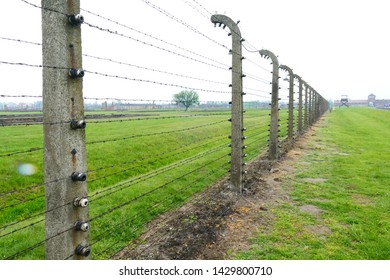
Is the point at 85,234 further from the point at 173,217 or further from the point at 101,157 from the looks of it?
the point at 101,157

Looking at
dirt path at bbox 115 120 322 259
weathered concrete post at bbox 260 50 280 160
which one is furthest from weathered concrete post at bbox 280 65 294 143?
dirt path at bbox 115 120 322 259

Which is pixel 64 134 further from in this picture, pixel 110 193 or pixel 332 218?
pixel 332 218

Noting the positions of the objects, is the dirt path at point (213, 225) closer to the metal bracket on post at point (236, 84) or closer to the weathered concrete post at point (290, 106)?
the metal bracket on post at point (236, 84)

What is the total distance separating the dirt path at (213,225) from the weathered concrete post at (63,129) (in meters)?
1.78

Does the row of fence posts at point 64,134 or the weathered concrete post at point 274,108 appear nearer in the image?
the row of fence posts at point 64,134

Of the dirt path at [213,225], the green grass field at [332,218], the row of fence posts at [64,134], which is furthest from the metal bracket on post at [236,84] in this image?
the row of fence posts at [64,134]

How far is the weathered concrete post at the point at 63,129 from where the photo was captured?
3039mm

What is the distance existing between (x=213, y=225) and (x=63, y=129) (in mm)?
3557

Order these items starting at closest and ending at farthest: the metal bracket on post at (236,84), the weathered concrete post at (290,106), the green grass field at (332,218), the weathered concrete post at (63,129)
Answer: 1. the weathered concrete post at (63,129)
2. the green grass field at (332,218)
3. the metal bracket on post at (236,84)
4. the weathered concrete post at (290,106)

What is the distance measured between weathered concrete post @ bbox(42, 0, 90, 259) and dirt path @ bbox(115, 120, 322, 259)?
1.78 m

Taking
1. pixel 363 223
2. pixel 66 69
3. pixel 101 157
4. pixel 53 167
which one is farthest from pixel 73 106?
pixel 101 157

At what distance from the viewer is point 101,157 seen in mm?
14695

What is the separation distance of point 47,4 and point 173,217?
455 centimetres

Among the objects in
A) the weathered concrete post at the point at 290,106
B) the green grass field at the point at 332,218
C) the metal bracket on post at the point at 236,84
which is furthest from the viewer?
the weathered concrete post at the point at 290,106
